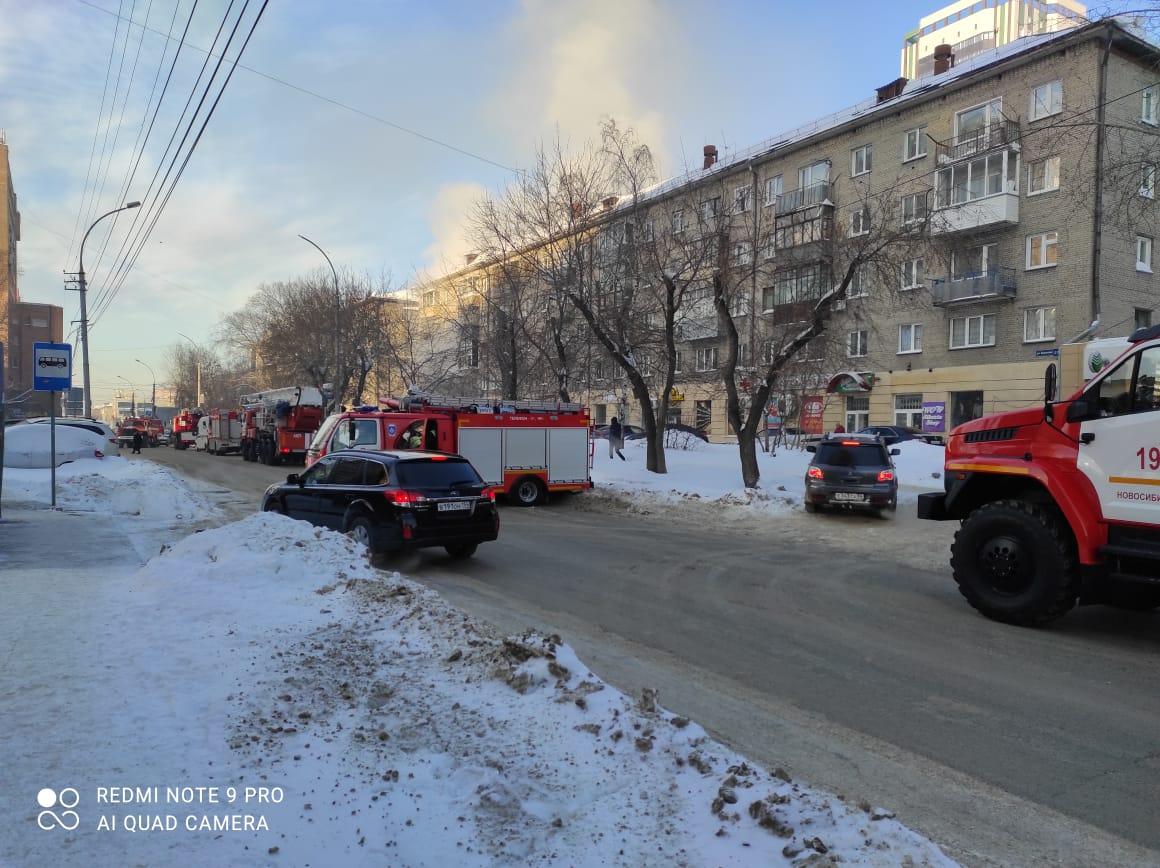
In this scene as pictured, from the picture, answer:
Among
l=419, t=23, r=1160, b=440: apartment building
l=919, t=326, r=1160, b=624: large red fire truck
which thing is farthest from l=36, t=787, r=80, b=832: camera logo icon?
l=419, t=23, r=1160, b=440: apartment building

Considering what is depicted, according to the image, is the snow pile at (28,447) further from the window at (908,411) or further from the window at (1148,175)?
the window at (908,411)

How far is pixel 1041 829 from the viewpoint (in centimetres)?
365

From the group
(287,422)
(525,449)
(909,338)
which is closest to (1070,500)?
(525,449)

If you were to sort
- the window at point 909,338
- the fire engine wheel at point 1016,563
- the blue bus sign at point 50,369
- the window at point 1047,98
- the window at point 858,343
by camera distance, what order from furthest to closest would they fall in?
the window at point 858,343, the window at point 909,338, the window at point 1047,98, the blue bus sign at point 50,369, the fire engine wheel at point 1016,563

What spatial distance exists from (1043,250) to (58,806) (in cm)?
3637

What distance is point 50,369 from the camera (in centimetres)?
1398

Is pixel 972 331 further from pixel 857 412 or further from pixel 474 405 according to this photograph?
pixel 474 405

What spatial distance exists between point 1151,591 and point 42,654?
8.76m

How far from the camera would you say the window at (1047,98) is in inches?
1179

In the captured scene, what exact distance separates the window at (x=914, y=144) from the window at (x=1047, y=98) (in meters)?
4.81

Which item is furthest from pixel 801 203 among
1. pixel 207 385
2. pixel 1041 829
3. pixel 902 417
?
pixel 207 385

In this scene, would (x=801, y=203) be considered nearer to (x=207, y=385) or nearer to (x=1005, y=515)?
(x=1005, y=515)

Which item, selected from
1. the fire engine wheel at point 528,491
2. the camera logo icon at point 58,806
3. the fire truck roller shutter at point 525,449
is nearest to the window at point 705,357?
the fire truck roller shutter at point 525,449

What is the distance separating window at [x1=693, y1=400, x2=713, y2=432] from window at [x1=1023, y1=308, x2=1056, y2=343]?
18.6 meters
